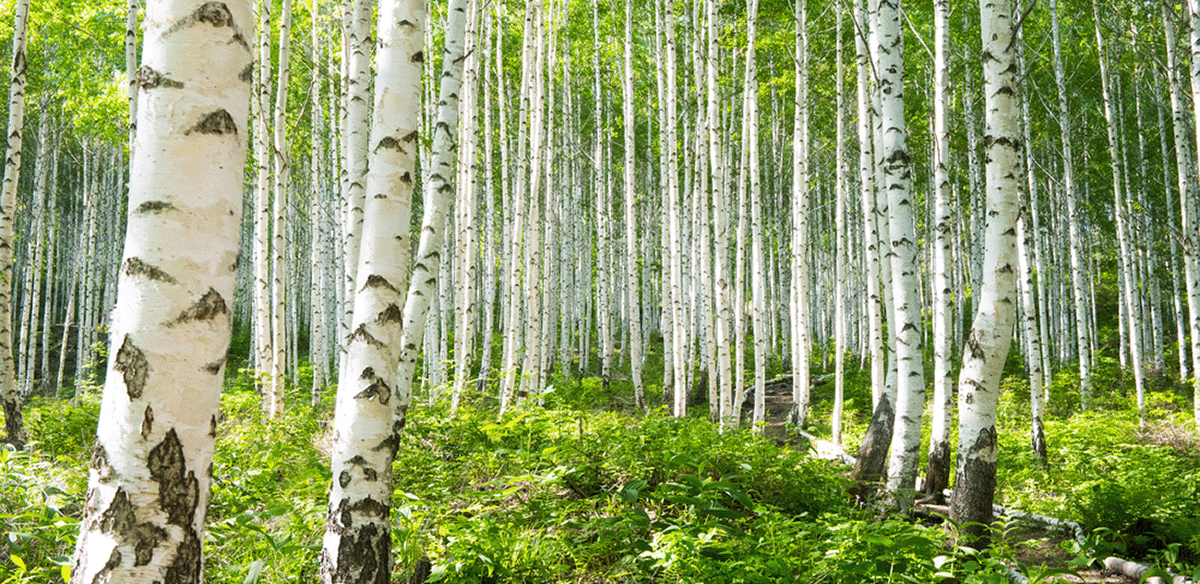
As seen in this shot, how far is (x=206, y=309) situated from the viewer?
146cm

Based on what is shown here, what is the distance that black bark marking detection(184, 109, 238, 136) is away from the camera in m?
1.48

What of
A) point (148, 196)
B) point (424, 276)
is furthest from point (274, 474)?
point (148, 196)

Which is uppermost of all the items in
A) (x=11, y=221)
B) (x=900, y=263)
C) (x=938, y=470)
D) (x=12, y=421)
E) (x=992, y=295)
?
(x=11, y=221)

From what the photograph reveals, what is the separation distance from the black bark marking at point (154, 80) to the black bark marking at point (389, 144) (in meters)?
1.48

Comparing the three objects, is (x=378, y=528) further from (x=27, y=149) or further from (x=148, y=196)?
(x=27, y=149)

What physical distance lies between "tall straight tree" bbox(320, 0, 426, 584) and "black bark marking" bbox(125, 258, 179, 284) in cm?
143

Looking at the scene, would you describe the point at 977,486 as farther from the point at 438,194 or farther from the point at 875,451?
the point at 438,194

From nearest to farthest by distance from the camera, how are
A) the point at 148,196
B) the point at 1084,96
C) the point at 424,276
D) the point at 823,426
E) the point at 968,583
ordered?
1. the point at 148,196
2. the point at 968,583
3. the point at 424,276
4. the point at 823,426
5. the point at 1084,96

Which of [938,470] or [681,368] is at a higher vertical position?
[681,368]

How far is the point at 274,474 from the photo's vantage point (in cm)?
508

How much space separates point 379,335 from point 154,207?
58.1 inches

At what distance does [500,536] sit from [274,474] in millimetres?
2632

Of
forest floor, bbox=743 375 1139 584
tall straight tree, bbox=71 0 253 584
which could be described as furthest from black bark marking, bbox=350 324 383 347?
forest floor, bbox=743 375 1139 584

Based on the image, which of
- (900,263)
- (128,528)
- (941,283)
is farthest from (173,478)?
(941,283)
